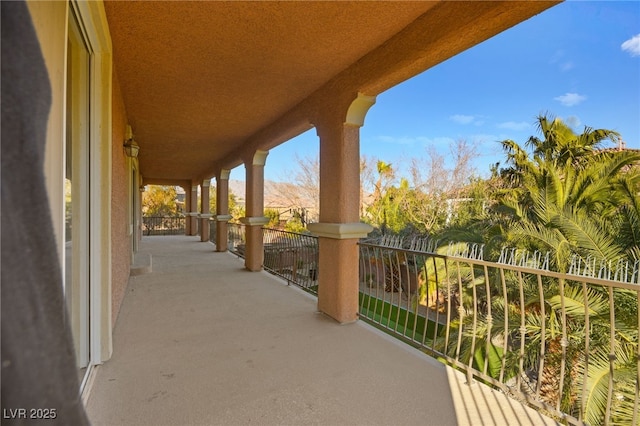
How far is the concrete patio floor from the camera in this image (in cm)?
183

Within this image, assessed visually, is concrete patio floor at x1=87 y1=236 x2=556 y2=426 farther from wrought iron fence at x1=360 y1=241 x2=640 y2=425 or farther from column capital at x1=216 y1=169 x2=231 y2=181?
column capital at x1=216 y1=169 x2=231 y2=181

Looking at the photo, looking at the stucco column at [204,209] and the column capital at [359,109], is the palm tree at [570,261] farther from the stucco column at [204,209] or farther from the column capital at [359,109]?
the stucco column at [204,209]

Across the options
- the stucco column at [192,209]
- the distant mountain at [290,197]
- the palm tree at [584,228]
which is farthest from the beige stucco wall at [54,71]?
the distant mountain at [290,197]

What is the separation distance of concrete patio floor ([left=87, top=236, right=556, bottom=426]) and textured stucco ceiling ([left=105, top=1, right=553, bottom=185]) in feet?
7.68

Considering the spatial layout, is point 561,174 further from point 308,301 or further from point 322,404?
point 322,404

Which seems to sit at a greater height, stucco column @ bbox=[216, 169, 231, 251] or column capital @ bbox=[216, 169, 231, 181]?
column capital @ bbox=[216, 169, 231, 181]

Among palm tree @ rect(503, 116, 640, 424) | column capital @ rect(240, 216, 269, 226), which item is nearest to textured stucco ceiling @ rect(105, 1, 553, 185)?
column capital @ rect(240, 216, 269, 226)

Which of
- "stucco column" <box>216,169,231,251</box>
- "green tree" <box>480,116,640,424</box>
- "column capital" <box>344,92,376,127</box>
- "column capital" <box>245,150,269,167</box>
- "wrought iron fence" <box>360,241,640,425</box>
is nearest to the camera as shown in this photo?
"wrought iron fence" <box>360,241,640,425</box>

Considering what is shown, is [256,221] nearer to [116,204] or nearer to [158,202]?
[116,204]

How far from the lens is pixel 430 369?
7.79ft

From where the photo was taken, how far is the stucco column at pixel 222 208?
8.26 meters

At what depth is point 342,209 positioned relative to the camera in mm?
3287

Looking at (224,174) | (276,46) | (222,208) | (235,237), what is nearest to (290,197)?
(235,237)

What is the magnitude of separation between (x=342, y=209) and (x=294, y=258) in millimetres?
2286
